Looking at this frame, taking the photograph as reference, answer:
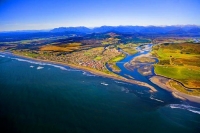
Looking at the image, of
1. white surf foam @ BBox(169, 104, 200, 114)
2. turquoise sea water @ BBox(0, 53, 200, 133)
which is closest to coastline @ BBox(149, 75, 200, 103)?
turquoise sea water @ BBox(0, 53, 200, 133)

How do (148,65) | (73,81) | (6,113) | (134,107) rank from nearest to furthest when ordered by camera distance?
(6,113), (134,107), (73,81), (148,65)

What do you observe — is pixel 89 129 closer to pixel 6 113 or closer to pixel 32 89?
pixel 6 113

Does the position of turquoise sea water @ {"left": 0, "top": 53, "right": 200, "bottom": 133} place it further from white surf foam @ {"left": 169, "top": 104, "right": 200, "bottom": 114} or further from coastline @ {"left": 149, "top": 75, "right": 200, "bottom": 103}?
coastline @ {"left": 149, "top": 75, "right": 200, "bottom": 103}

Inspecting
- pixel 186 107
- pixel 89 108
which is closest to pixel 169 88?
pixel 186 107

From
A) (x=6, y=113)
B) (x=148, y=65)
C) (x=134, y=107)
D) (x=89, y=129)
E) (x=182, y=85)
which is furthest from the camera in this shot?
(x=148, y=65)

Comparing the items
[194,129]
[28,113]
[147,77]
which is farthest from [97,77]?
[194,129]

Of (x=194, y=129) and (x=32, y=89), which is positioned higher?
(x=32, y=89)

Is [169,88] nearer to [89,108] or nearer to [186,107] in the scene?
[186,107]
